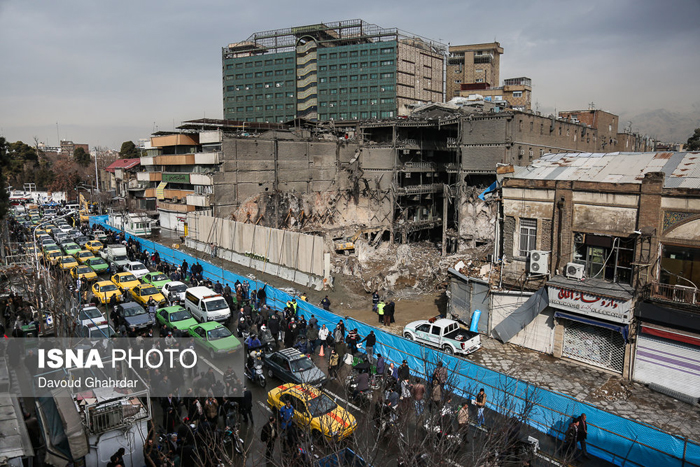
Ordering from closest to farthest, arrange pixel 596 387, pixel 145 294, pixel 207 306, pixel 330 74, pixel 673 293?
1. pixel 673 293
2. pixel 596 387
3. pixel 207 306
4. pixel 145 294
5. pixel 330 74

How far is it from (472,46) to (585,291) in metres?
99.4

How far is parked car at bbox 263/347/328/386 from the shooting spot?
15.2 metres

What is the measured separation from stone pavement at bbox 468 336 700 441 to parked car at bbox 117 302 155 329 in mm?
13997

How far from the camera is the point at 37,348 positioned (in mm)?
16047

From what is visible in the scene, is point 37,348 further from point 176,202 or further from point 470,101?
point 470,101

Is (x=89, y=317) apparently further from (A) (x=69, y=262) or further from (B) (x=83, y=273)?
(A) (x=69, y=262)

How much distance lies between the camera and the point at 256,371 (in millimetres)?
16266

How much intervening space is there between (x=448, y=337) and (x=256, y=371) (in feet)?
25.3

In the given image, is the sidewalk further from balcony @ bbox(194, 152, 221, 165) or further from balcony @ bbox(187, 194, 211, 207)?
balcony @ bbox(194, 152, 221, 165)

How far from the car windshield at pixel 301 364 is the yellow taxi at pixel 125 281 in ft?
47.5

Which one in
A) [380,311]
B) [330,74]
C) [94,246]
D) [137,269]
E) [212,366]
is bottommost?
[212,366]

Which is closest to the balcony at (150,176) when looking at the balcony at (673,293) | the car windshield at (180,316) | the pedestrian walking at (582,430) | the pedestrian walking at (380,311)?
the car windshield at (180,316)

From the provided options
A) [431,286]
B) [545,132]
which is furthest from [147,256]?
[545,132]

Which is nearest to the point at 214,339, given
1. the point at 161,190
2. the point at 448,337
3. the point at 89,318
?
the point at 89,318
